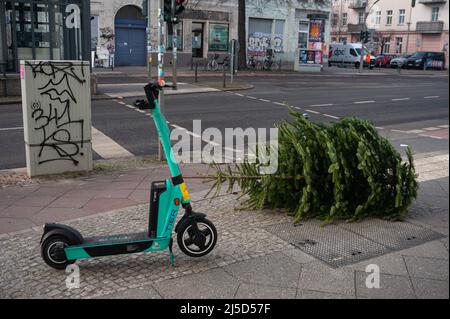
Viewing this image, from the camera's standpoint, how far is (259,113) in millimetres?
15102

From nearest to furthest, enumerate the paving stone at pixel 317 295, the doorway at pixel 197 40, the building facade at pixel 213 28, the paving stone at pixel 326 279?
1. the paving stone at pixel 317 295
2. the paving stone at pixel 326 279
3. the building facade at pixel 213 28
4. the doorway at pixel 197 40

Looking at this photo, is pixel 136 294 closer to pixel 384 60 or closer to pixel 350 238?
pixel 350 238

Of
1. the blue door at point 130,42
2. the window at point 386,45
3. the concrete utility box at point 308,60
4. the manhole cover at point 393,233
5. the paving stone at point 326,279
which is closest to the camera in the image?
the paving stone at point 326,279

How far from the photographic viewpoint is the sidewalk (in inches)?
142

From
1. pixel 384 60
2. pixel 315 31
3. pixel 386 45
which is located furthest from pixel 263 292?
pixel 386 45

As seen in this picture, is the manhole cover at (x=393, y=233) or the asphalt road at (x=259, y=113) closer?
the manhole cover at (x=393, y=233)

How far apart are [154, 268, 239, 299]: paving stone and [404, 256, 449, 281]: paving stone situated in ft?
4.53

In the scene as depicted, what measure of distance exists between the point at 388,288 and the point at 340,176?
1.55 metres

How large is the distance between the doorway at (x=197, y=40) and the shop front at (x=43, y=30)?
20828 mm

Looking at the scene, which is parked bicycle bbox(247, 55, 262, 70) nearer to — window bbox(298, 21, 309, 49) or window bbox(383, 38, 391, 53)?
window bbox(298, 21, 309, 49)

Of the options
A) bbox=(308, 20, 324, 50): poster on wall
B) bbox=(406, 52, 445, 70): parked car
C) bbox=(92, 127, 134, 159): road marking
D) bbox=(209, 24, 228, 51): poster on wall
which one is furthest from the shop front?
bbox=(406, 52, 445, 70): parked car

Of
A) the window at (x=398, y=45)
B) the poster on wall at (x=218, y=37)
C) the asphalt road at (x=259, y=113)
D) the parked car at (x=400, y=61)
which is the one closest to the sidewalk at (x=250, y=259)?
the asphalt road at (x=259, y=113)

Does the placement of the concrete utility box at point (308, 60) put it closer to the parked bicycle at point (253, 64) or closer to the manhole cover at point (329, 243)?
the parked bicycle at point (253, 64)

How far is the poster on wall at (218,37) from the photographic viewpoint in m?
38.2
